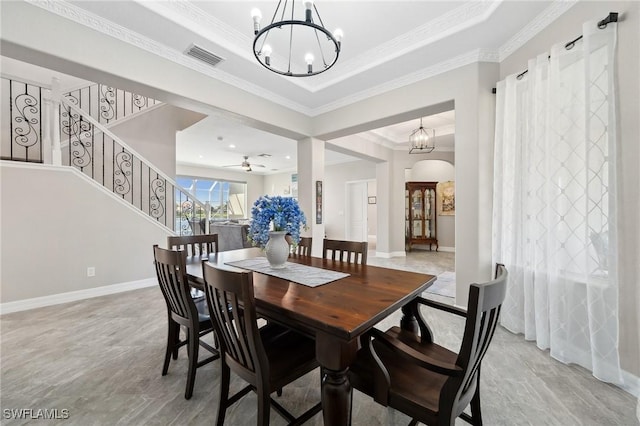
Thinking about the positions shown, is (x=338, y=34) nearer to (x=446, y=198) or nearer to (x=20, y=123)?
(x=20, y=123)

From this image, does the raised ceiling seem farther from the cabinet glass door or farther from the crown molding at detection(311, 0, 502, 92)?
the cabinet glass door

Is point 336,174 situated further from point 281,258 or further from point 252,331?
point 252,331

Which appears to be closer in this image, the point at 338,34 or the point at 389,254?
the point at 338,34

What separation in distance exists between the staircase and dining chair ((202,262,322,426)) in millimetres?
3680

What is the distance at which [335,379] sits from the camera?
1102 millimetres

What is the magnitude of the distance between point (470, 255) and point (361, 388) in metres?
2.37

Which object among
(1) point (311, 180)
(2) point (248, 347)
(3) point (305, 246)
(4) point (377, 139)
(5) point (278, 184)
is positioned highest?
(4) point (377, 139)

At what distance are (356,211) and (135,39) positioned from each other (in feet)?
23.7

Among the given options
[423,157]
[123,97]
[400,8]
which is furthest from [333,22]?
[423,157]

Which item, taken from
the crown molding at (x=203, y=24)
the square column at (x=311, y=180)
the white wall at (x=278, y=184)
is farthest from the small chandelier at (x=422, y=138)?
the white wall at (x=278, y=184)

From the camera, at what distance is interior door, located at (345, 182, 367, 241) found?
28.9 feet

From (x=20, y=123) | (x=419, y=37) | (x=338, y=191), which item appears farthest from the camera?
(x=338, y=191)

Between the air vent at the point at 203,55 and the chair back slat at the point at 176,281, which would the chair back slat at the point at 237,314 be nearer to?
the chair back slat at the point at 176,281

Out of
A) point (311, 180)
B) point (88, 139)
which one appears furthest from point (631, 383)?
point (88, 139)
